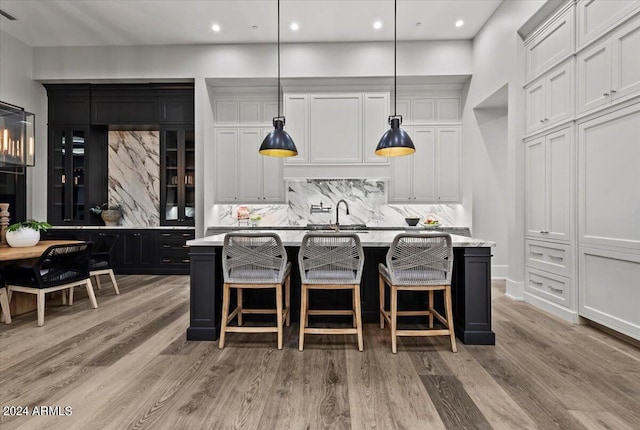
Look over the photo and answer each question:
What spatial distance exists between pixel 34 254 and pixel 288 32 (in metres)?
4.21

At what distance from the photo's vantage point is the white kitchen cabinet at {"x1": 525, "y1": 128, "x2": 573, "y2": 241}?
3070 mm

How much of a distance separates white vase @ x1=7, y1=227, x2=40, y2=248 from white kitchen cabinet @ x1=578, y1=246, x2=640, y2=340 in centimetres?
568

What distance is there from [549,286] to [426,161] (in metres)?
2.60

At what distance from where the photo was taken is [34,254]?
3.11 m

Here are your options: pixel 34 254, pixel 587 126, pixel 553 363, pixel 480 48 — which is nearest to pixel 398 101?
pixel 480 48

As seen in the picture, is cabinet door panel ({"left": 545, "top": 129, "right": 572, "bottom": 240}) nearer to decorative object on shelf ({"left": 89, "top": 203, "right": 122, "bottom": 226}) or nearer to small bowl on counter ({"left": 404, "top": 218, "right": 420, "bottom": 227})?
small bowl on counter ({"left": 404, "top": 218, "right": 420, "bottom": 227})

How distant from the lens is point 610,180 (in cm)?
262

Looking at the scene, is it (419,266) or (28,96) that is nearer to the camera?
(419,266)

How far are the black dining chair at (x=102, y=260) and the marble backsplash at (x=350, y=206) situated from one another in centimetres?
154

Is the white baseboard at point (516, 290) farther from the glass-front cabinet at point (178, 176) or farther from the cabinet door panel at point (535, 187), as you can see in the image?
the glass-front cabinet at point (178, 176)

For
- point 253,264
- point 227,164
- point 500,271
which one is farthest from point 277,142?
point 500,271

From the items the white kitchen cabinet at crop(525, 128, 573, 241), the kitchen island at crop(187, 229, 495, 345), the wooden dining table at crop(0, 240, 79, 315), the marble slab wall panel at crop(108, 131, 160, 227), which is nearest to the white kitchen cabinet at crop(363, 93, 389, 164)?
the white kitchen cabinet at crop(525, 128, 573, 241)

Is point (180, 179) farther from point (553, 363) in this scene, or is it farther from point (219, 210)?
point (553, 363)

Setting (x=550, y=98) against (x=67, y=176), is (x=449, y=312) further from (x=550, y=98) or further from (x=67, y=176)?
(x=67, y=176)
